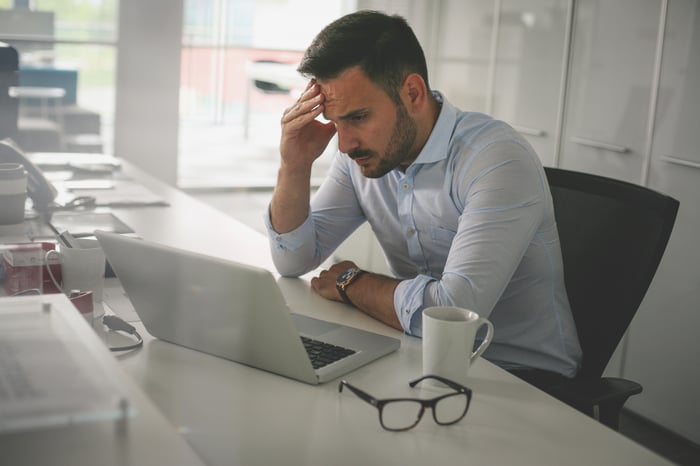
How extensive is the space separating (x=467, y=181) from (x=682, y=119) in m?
1.13

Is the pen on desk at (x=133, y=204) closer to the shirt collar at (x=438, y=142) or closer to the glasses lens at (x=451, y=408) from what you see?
the shirt collar at (x=438, y=142)

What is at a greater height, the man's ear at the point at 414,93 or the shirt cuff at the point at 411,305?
the man's ear at the point at 414,93

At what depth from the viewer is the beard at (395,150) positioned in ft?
4.80

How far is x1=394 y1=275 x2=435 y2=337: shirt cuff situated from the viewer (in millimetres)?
1254

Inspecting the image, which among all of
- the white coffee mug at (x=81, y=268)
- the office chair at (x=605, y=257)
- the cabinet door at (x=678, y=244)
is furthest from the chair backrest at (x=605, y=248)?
the cabinet door at (x=678, y=244)

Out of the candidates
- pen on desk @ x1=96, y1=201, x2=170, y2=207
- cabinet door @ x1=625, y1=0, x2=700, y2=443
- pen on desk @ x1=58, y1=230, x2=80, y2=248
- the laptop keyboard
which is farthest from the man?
cabinet door @ x1=625, y1=0, x2=700, y2=443

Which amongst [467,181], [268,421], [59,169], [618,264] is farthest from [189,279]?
[59,169]

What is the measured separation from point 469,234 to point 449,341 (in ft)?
1.05

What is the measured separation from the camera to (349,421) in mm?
934

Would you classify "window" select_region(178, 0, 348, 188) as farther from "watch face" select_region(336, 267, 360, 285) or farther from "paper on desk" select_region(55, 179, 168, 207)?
"watch face" select_region(336, 267, 360, 285)

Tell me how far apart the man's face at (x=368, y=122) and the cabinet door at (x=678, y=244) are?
43.4 inches

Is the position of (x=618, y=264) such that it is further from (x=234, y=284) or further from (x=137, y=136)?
(x=137, y=136)

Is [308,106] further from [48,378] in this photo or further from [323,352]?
[48,378]

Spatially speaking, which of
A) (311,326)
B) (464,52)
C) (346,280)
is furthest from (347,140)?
(464,52)
